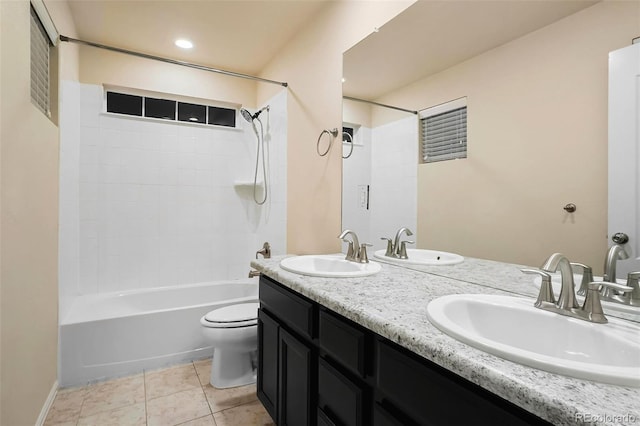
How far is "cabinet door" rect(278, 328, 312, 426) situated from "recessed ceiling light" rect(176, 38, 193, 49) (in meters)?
2.50

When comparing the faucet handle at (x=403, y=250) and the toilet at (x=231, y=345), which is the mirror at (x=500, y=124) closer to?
the faucet handle at (x=403, y=250)

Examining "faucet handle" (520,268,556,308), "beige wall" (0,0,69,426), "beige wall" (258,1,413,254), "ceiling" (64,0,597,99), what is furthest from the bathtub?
"faucet handle" (520,268,556,308)

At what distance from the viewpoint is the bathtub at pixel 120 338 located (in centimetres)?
217

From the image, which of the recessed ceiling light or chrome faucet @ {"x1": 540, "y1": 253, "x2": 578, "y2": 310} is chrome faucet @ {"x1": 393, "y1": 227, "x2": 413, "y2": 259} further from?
the recessed ceiling light

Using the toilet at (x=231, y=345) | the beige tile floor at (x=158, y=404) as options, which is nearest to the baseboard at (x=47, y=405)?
the beige tile floor at (x=158, y=404)

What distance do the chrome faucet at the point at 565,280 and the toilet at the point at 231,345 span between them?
1.77 m

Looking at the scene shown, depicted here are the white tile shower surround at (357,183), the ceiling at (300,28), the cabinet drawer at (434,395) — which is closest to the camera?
the cabinet drawer at (434,395)

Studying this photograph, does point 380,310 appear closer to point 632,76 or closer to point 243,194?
point 632,76

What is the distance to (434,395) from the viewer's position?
2.38 ft

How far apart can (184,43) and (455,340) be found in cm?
302

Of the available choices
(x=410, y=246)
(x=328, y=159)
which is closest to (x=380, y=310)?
(x=410, y=246)

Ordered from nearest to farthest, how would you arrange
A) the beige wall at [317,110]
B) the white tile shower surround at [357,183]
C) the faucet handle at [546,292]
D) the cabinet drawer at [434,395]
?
the cabinet drawer at [434,395] → the faucet handle at [546,292] → the white tile shower surround at [357,183] → the beige wall at [317,110]

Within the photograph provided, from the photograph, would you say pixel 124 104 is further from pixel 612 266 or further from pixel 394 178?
pixel 612 266

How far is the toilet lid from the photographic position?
2143 millimetres
